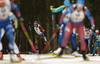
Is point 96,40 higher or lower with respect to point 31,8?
lower

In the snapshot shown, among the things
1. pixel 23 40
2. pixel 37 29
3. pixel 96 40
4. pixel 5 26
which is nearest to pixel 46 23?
pixel 37 29

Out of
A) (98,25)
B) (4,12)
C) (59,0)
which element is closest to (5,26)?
(4,12)

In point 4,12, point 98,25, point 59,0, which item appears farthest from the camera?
point 98,25

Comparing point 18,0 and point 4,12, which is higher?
point 18,0

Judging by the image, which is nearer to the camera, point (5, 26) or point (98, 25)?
point (5, 26)

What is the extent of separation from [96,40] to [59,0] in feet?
8.13

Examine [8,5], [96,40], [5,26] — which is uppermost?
[8,5]

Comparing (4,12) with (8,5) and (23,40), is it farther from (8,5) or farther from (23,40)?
(23,40)

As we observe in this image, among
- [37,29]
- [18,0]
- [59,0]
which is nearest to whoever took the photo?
[18,0]

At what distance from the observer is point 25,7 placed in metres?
8.35

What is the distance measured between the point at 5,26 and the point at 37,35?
14.0ft

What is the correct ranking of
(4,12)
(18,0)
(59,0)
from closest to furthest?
1. (4,12)
2. (18,0)
3. (59,0)

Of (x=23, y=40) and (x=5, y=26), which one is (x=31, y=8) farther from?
(x=5, y=26)

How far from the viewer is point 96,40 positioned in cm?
1017
